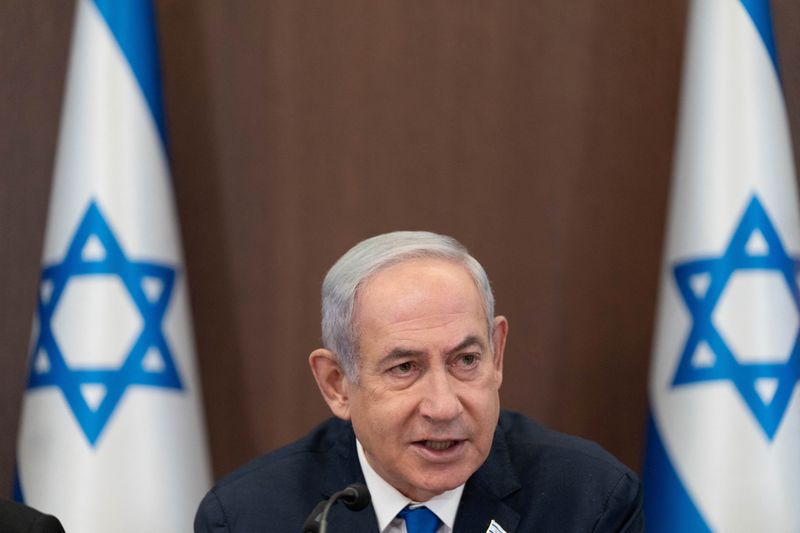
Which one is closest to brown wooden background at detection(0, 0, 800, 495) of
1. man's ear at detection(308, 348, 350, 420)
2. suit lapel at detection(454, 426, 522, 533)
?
suit lapel at detection(454, 426, 522, 533)

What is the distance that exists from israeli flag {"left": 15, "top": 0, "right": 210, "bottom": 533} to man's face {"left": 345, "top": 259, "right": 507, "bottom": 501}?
3.91 feet

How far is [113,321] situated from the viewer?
10.7ft

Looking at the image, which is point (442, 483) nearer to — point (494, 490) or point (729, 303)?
point (494, 490)

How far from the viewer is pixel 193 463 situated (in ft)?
11.1

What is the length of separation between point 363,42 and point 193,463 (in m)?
1.46

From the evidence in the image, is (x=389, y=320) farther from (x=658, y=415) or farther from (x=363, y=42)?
(x=363, y=42)

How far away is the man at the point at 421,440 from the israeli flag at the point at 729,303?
77cm

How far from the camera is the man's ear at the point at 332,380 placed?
2406 millimetres

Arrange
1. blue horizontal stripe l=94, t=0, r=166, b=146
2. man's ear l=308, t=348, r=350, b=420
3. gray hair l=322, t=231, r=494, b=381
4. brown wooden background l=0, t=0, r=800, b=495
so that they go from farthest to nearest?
brown wooden background l=0, t=0, r=800, b=495
blue horizontal stripe l=94, t=0, r=166, b=146
man's ear l=308, t=348, r=350, b=420
gray hair l=322, t=231, r=494, b=381

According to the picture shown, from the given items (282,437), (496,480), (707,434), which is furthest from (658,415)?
(282,437)

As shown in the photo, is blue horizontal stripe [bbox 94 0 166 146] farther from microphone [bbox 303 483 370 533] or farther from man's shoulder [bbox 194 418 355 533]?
microphone [bbox 303 483 370 533]

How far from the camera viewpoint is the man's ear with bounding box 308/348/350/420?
→ 2.41m

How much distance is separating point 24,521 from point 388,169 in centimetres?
198

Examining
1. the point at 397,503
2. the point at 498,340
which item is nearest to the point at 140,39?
the point at 498,340
